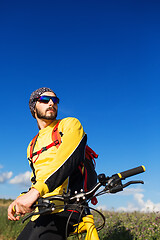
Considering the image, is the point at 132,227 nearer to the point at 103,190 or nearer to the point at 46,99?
the point at 46,99

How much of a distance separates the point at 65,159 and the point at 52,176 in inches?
9.5

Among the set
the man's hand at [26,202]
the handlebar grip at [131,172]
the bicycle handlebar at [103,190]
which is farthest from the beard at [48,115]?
the handlebar grip at [131,172]

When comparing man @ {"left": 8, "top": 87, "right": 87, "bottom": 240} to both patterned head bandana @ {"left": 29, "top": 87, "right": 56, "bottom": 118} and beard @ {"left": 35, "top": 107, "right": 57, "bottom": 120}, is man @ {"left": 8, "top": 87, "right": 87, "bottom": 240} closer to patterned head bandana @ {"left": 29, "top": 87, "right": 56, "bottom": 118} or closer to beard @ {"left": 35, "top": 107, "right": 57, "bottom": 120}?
beard @ {"left": 35, "top": 107, "right": 57, "bottom": 120}

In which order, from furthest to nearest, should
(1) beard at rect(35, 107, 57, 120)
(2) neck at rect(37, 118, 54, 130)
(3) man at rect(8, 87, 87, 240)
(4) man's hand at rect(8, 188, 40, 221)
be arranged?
(2) neck at rect(37, 118, 54, 130) < (1) beard at rect(35, 107, 57, 120) < (3) man at rect(8, 87, 87, 240) < (4) man's hand at rect(8, 188, 40, 221)

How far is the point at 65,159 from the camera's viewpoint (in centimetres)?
278

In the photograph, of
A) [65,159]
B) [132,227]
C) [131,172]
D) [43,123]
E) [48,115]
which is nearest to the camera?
[131,172]

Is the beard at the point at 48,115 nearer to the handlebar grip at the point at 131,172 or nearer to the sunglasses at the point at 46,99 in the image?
the sunglasses at the point at 46,99

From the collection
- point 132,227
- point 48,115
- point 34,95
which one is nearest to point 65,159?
point 48,115

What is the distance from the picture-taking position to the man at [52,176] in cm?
256

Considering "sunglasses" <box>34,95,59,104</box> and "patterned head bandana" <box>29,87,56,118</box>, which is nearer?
"sunglasses" <box>34,95,59,104</box>

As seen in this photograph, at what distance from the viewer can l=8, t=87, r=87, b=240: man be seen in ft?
8.40

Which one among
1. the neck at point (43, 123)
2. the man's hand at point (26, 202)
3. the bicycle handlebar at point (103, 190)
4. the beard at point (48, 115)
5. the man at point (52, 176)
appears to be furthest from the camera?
the neck at point (43, 123)

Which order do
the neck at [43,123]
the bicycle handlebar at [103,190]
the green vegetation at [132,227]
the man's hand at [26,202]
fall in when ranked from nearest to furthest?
the bicycle handlebar at [103,190] < the man's hand at [26,202] < the neck at [43,123] < the green vegetation at [132,227]

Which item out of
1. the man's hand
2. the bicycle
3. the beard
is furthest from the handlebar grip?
the beard
